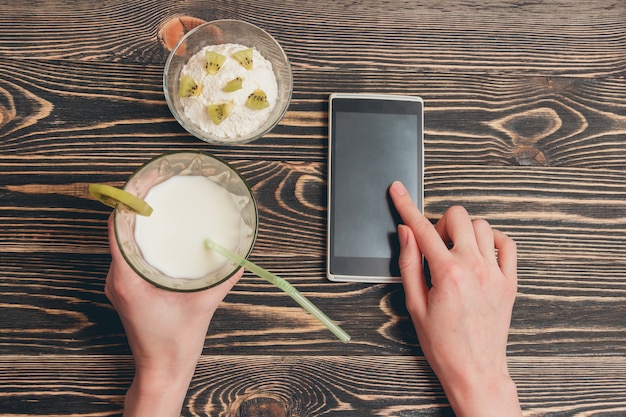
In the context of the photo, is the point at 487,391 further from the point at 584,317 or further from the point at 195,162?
the point at 195,162

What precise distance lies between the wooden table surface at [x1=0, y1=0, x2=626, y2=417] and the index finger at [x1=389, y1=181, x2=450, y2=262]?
0.07 metres

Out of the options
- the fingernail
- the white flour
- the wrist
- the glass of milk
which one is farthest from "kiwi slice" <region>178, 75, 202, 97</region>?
the wrist

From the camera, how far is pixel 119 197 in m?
0.71

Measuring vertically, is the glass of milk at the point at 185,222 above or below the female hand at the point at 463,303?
above

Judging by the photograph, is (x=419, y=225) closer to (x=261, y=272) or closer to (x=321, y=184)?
(x=321, y=184)

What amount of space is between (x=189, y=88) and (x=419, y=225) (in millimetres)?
484

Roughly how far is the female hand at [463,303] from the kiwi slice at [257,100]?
0.30 m

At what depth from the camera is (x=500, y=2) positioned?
1.07 m

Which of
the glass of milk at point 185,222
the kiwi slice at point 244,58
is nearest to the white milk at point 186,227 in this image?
the glass of milk at point 185,222

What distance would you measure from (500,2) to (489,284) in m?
0.57

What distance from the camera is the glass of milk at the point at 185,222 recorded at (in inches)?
31.6

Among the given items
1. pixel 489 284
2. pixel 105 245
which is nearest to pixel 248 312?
pixel 105 245

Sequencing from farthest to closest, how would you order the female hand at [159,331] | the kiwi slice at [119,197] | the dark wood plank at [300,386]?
the dark wood plank at [300,386] → the female hand at [159,331] → the kiwi slice at [119,197]

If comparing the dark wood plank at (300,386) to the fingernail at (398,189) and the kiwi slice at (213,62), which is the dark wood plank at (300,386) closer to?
the fingernail at (398,189)
